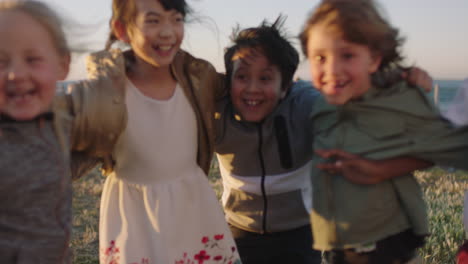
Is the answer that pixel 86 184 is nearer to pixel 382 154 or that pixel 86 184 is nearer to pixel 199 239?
pixel 199 239

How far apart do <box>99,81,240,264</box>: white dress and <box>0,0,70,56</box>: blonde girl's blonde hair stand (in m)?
0.58

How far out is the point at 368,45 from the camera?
2.41 m

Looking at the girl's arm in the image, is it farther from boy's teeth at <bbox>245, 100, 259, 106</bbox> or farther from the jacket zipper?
the jacket zipper

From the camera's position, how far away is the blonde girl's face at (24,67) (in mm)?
2039

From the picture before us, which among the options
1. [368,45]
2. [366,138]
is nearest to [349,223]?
[366,138]

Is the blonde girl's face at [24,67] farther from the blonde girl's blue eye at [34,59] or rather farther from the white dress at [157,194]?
the white dress at [157,194]

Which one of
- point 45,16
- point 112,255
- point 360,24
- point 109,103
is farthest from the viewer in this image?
point 112,255

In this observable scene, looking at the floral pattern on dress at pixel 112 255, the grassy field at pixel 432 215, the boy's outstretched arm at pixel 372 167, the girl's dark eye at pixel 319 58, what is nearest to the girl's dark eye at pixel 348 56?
the girl's dark eye at pixel 319 58

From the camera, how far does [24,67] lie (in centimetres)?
207

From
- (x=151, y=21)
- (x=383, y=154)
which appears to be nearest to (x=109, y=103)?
(x=151, y=21)

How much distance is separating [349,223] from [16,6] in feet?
5.59

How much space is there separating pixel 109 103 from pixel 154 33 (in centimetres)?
45

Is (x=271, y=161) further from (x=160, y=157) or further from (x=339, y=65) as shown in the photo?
(x=339, y=65)

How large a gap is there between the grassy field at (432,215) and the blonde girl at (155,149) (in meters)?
2.03
